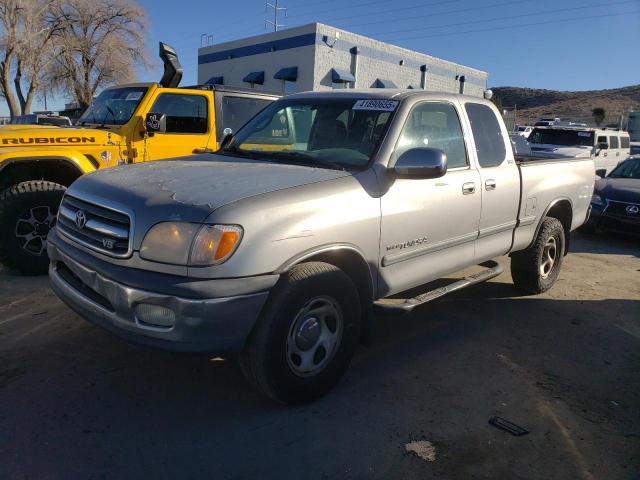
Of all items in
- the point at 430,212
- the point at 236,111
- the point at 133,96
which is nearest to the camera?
the point at 430,212

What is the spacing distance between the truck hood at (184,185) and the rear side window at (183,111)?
2820mm

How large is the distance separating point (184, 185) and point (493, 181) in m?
2.58

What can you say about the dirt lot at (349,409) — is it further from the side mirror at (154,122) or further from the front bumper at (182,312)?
the side mirror at (154,122)

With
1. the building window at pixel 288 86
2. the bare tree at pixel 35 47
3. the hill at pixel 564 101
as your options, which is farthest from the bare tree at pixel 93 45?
the hill at pixel 564 101

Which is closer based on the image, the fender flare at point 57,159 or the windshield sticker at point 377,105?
the windshield sticker at point 377,105

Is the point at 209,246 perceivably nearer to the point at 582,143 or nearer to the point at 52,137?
the point at 52,137

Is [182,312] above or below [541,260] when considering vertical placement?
above

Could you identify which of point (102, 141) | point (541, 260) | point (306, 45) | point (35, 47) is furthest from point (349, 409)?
point (35, 47)

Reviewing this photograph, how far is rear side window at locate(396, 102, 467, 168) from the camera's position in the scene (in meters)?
3.73

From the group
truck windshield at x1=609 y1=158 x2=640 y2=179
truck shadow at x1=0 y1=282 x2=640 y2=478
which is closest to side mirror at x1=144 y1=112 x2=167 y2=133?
truck shadow at x1=0 y1=282 x2=640 y2=478

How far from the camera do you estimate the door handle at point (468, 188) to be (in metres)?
4.02

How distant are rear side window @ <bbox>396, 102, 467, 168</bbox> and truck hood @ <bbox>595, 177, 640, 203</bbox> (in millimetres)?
5772

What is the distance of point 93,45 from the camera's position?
31.2 metres

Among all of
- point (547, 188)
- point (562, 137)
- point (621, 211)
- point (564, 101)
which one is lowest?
point (621, 211)
